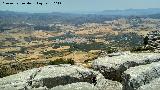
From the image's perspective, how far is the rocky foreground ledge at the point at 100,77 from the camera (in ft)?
78.0

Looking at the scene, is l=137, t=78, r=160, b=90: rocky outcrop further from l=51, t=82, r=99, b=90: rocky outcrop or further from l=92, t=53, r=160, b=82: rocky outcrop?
l=51, t=82, r=99, b=90: rocky outcrop

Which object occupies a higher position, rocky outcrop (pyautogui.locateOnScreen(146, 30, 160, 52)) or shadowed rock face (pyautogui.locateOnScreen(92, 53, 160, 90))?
shadowed rock face (pyautogui.locateOnScreen(92, 53, 160, 90))

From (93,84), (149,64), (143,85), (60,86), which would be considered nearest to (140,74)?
(143,85)

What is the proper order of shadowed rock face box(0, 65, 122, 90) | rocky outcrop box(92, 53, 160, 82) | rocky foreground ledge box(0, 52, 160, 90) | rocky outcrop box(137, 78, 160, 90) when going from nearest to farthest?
1. rocky outcrop box(137, 78, 160, 90)
2. rocky foreground ledge box(0, 52, 160, 90)
3. shadowed rock face box(0, 65, 122, 90)
4. rocky outcrop box(92, 53, 160, 82)

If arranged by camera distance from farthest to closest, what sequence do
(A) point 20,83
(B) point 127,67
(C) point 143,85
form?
1. (B) point 127,67
2. (A) point 20,83
3. (C) point 143,85

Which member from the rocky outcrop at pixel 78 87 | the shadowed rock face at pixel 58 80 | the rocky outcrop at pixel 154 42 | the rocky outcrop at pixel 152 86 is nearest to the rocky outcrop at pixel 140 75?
the rocky outcrop at pixel 152 86

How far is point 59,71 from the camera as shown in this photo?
26156mm

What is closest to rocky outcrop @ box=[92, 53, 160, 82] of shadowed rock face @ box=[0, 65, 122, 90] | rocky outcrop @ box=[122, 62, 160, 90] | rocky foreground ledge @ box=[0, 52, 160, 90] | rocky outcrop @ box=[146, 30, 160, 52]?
rocky foreground ledge @ box=[0, 52, 160, 90]

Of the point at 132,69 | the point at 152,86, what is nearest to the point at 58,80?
the point at 132,69

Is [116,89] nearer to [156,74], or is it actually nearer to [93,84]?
[93,84]

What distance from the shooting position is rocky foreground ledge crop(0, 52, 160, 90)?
23766 millimetres

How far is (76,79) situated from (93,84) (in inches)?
58.5

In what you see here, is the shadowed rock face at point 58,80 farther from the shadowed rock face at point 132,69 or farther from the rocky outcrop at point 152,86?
the rocky outcrop at point 152,86

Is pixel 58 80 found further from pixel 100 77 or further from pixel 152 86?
pixel 152 86
